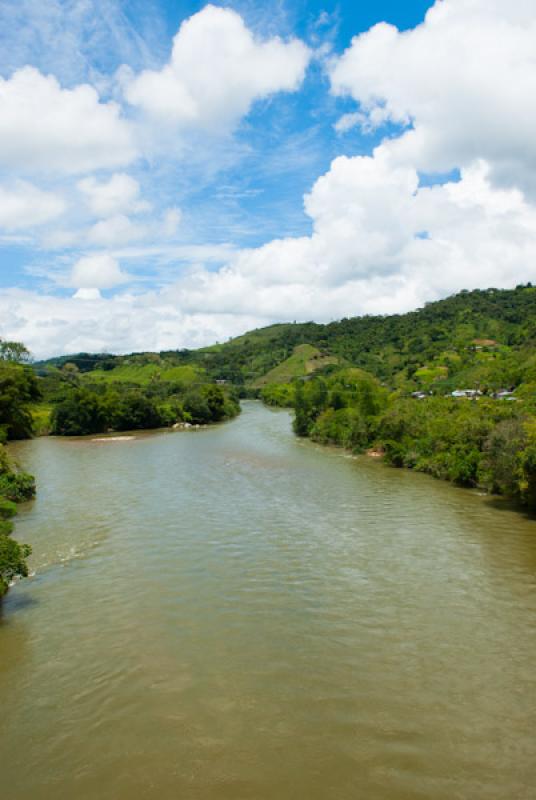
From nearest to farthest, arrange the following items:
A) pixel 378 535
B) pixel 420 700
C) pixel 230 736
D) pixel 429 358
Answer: pixel 230 736 → pixel 420 700 → pixel 378 535 → pixel 429 358

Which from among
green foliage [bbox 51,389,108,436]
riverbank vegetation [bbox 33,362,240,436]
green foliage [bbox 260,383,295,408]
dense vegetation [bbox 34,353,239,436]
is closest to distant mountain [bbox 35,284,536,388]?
green foliage [bbox 260,383,295,408]

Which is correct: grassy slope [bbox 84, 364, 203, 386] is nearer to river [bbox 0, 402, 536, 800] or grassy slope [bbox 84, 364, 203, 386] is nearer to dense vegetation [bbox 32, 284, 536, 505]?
dense vegetation [bbox 32, 284, 536, 505]

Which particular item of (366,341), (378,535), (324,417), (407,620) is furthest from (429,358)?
(407,620)

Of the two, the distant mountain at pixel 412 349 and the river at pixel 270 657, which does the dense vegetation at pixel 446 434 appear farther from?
the distant mountain at pixel 412 349

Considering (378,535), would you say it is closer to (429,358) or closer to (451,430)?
(451,430)

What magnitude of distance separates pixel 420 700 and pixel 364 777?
282 centimetres

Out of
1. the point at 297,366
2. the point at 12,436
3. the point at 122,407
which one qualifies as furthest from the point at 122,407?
the point at 297,366

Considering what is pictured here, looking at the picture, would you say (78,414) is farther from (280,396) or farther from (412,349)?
(412,349)

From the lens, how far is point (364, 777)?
9.66 metres

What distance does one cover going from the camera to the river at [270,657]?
387 inches

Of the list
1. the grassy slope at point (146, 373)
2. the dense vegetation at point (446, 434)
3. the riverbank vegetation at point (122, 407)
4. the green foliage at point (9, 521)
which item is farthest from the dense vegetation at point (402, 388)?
the green foliage at point (9, 521)

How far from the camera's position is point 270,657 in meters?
13.8

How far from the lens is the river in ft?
32.3

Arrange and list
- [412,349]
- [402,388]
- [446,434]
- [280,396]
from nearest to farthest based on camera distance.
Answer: [446,434], [402,388], [280,396], [412,349]
